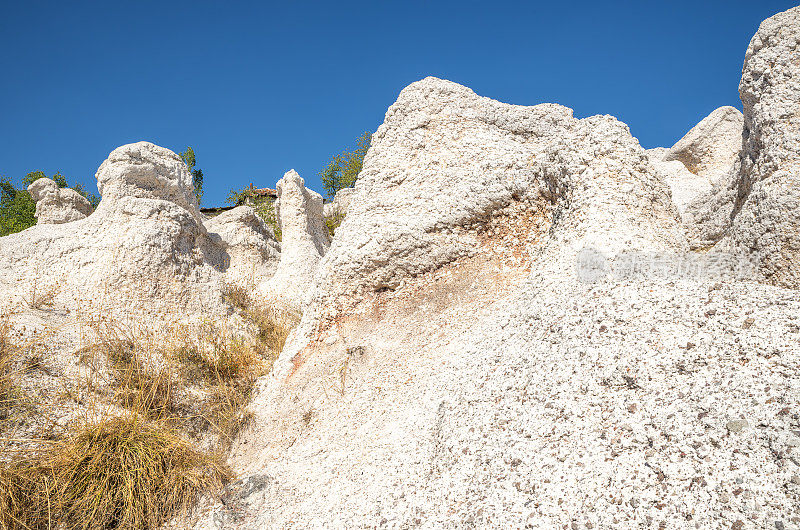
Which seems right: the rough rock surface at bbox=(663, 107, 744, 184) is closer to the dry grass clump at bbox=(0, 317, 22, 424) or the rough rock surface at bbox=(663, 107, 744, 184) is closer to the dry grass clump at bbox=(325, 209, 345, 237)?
the dry grass clump at bbox=(325, 209, 345, 237)

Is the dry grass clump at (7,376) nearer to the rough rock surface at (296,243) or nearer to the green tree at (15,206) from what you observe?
the rough rock surface at (296,243)

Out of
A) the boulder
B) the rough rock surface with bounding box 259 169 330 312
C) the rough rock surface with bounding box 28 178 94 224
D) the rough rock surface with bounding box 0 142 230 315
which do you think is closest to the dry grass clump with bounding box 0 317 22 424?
the rough rock surface with bounding box 0 142 230 315

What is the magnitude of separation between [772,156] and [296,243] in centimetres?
683

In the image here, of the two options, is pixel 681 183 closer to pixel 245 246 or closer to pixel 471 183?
→ pixel 471 183

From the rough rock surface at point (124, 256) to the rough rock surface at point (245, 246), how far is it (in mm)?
775

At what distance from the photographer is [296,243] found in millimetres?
8391

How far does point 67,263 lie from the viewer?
616cm

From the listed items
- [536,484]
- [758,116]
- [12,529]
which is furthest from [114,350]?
[758,116]

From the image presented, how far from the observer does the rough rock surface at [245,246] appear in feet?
26.4

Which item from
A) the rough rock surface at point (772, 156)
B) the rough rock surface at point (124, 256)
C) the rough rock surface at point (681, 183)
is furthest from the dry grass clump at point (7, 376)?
the rough rock surface at point (681, 183)

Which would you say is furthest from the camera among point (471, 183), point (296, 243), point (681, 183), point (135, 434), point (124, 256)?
point (681, 183)

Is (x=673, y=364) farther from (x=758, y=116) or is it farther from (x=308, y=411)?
(x=308, y=411)

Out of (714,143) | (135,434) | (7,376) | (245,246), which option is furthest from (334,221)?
(135,434)

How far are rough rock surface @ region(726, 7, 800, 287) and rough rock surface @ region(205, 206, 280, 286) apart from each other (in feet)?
21.5
